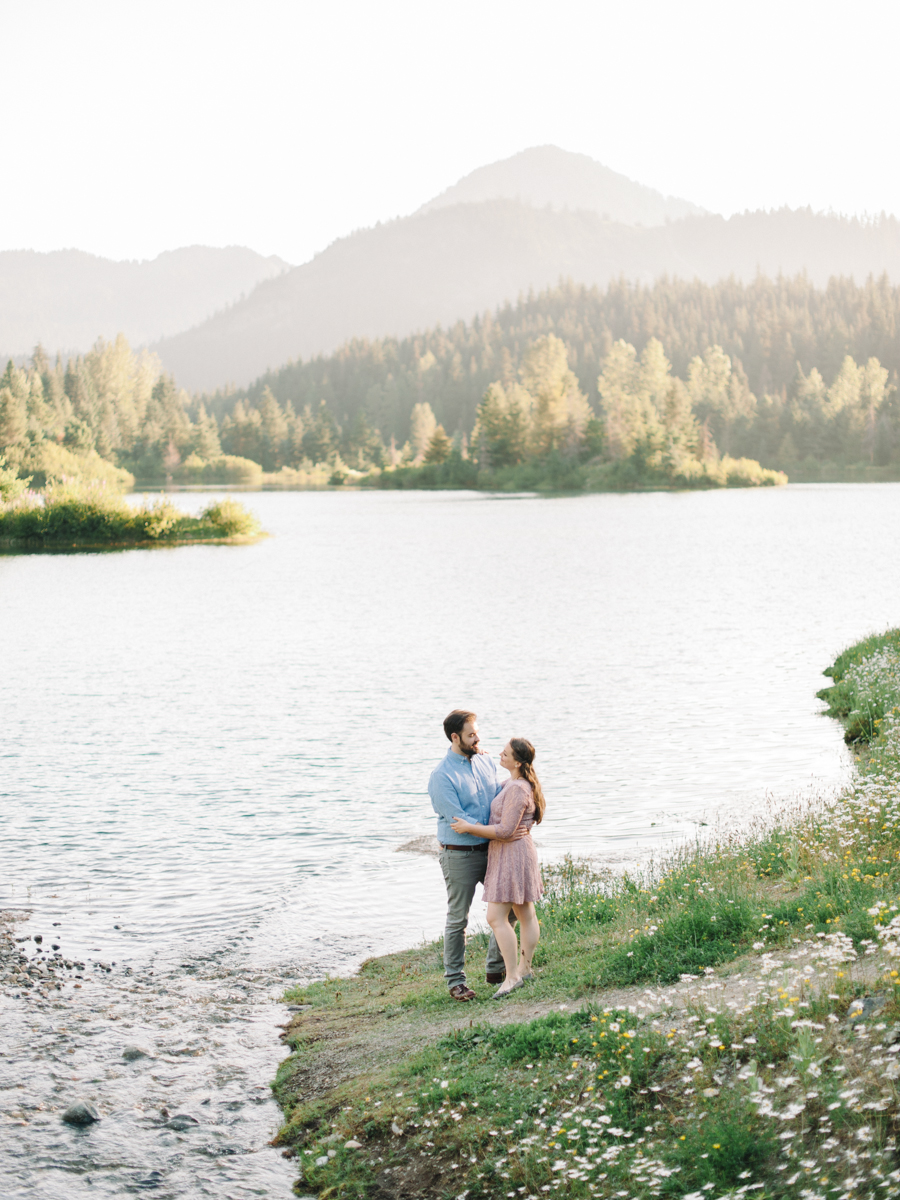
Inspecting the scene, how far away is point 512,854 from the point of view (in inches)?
355

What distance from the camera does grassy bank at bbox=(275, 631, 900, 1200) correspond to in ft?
19.9

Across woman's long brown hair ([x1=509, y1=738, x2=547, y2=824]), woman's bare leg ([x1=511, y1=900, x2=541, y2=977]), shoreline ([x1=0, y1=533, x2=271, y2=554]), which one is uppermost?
shoreline ([x1=0, y1=533, x2=271, y2=554])

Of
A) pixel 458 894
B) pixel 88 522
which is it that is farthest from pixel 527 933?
pixel 88 522

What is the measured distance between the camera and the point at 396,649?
108 ft

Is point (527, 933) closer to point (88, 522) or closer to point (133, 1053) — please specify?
point (133, 1053)

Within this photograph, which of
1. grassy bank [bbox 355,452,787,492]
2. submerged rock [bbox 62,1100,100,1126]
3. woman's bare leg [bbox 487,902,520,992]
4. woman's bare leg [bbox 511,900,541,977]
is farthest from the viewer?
grassy bank [bbox 355,452,787,492]

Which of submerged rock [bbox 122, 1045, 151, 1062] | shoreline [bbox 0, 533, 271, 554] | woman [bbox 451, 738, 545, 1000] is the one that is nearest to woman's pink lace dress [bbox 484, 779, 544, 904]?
woman [bbox 451, 738, 545, 1000]

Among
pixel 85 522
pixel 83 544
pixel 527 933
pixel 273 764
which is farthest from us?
pixel 83 544

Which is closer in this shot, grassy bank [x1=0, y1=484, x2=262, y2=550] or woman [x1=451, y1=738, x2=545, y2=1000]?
woman [x1=451, y1=738, x2=545, y2=1000]

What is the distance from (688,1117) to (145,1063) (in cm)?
472

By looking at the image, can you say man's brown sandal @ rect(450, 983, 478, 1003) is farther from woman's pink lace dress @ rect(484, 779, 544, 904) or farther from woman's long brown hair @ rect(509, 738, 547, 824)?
woman's long brown hair @ rect(509, 738, 547, 824)

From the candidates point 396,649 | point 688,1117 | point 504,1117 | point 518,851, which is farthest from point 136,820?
point 396,649

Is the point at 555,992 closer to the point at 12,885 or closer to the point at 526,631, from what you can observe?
the point at 12,885

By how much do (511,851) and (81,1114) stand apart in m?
3.82
